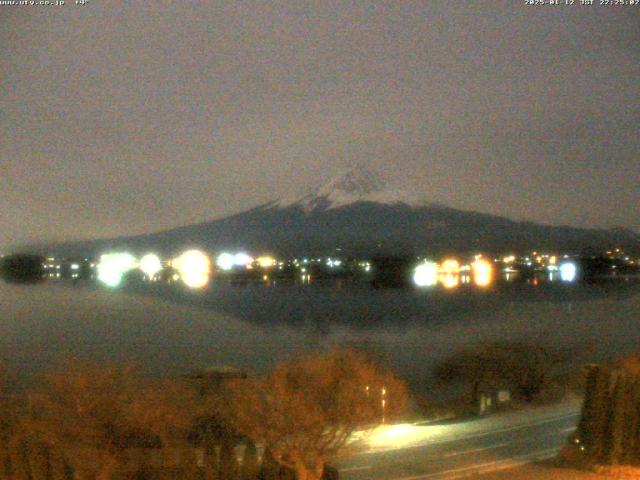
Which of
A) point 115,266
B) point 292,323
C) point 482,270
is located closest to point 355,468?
point 292,323

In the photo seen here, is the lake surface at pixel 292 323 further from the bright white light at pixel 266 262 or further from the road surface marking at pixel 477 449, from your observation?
the road surface marking at pixel 477 449

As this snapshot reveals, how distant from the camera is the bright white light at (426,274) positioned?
57772 mm

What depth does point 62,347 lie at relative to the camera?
2916cm

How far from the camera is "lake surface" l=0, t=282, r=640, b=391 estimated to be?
29.4 metres

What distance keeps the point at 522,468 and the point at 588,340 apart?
943 inches

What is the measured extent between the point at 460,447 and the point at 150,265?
177ft

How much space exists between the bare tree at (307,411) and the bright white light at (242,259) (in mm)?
54377

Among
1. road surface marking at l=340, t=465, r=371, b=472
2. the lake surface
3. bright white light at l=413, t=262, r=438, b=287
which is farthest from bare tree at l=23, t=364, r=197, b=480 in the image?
bright white light at l=413, t=262, r=438, b=287

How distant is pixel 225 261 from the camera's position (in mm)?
67000

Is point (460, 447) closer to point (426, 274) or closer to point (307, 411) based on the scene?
point (307, 411)

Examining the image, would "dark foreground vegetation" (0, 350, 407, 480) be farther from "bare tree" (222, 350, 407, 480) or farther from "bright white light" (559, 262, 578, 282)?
"bright white light" (559, 262, 578, 282)

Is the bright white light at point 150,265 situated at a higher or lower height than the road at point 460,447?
higher

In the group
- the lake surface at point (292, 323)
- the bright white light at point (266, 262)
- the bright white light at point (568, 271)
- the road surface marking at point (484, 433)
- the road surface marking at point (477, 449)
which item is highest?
the bright white light at point (266, 262)

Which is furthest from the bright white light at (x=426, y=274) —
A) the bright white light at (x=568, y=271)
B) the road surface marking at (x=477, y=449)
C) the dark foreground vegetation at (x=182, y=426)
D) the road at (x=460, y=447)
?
the dark foreground vegetation at (x=182, y=426)
